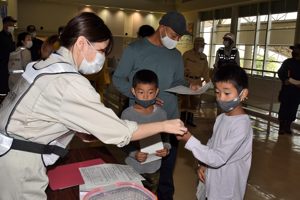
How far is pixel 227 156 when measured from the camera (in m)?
1.55

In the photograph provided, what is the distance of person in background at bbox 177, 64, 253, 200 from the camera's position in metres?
1.58

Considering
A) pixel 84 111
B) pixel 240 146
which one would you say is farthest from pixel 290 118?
pixel 84 111

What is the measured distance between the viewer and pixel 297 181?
3.44 metres

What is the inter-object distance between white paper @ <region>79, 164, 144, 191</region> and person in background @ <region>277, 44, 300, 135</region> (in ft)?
14.7

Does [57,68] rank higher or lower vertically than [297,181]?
higher

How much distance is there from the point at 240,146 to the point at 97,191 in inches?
31.1

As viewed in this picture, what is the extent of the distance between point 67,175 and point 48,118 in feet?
1.51

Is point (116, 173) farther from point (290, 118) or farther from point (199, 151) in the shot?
point (290, 118)

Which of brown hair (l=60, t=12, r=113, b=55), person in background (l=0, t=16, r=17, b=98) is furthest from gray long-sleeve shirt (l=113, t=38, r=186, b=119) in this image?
person in background (l=0, t=16, r=17, b=98)

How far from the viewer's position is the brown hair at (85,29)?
1145 millimetres

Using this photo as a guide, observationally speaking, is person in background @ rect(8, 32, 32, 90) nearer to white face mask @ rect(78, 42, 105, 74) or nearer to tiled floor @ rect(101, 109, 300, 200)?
tiled floor @ rect(101, 109, 300, 200)

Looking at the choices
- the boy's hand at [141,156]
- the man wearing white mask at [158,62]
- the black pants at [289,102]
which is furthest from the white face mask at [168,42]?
the black pants at [289,102]

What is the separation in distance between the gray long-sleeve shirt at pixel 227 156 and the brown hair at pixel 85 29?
69cm

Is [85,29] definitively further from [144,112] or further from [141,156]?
[144,112]
